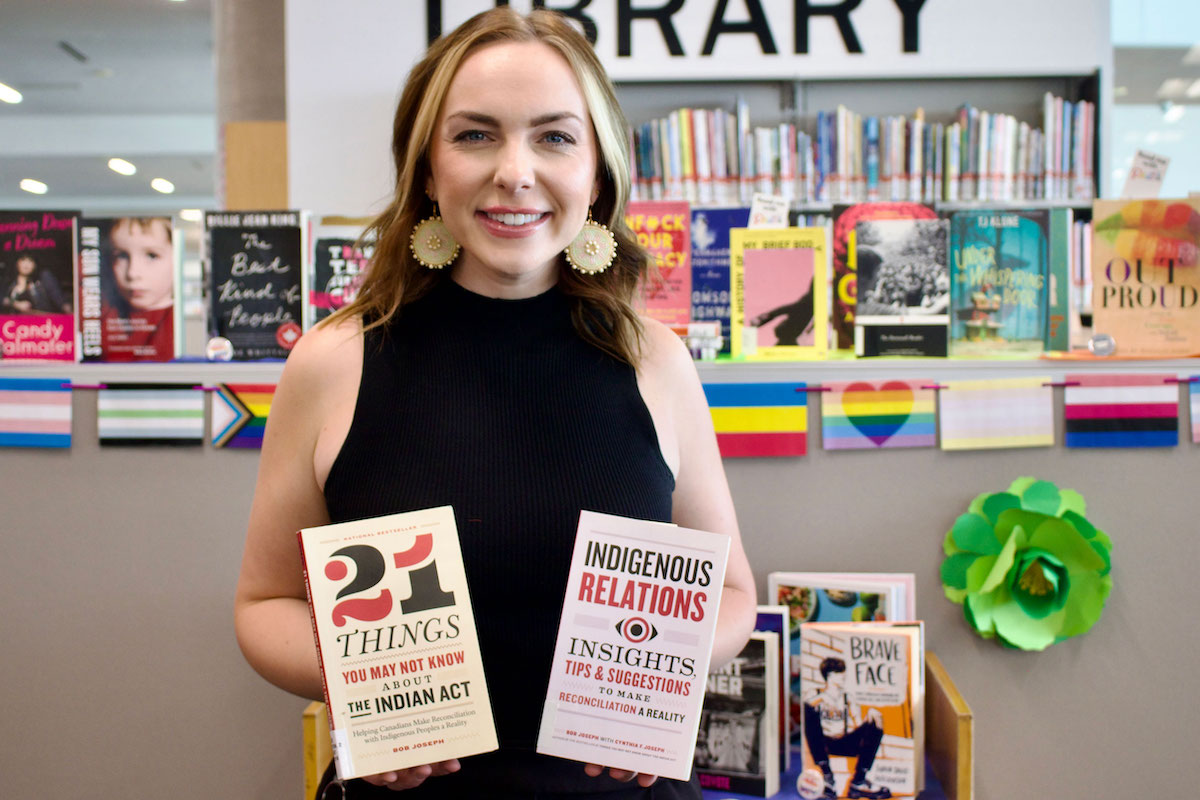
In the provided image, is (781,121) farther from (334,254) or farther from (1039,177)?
(334,254)

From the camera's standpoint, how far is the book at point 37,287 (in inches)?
64.6

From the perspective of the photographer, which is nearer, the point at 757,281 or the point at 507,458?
the point at 507,458

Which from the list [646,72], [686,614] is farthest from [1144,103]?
[686,614]

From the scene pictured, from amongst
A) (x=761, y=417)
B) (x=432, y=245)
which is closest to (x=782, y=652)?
(x=761, y=417)

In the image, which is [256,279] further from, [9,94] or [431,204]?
[9,94]

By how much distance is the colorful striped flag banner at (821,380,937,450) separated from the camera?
59.4 inches

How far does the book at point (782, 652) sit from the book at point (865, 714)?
0.24ft

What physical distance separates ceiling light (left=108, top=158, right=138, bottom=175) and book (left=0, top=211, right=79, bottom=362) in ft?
35.0

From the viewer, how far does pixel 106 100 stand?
9492 mm

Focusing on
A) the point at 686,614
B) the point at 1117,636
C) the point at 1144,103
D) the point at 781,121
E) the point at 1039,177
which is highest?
the point at 1144,103

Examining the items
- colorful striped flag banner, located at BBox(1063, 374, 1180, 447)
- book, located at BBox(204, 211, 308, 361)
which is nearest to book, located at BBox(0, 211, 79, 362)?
book, located at BBox(204, 211, 308, 361)

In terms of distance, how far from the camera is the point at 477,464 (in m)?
1.03

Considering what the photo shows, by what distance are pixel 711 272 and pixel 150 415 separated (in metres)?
1.03

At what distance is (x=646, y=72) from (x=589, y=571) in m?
3.64
